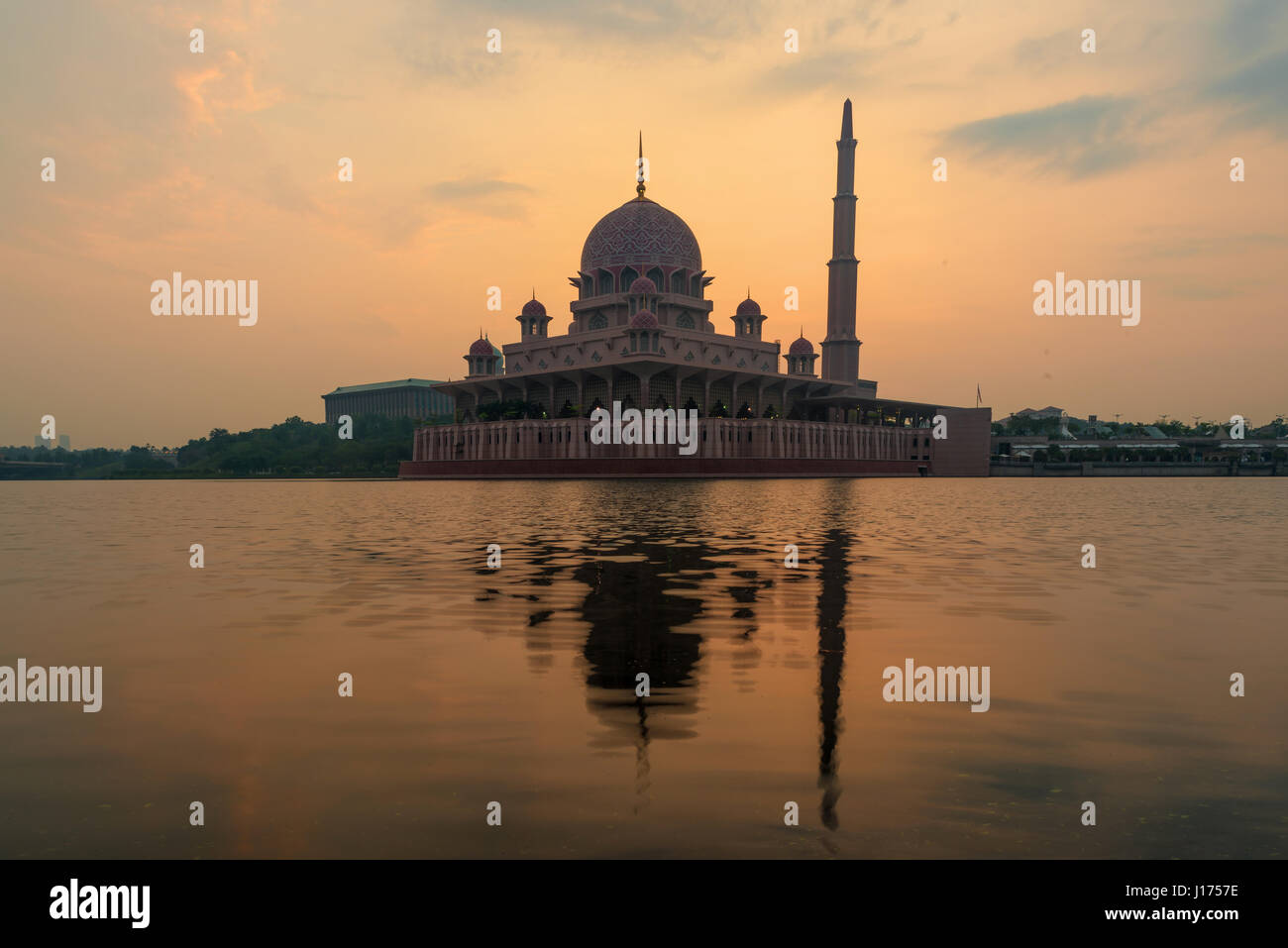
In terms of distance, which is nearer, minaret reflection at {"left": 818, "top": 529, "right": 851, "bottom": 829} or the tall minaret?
minaret reflection at {"left": 818, "top": 529, "right": 851, "bottom": 829}

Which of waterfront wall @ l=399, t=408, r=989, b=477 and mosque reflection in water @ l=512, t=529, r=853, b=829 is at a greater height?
waterfront wall @ l=399, t=408, r=989, b=477

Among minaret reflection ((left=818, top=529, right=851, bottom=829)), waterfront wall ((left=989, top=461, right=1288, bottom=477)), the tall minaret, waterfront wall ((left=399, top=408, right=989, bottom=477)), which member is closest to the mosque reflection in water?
minaret reflection ((left=818, top=529, right=851, bottom=829))

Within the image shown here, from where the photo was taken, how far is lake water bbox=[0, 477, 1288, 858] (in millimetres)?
3996

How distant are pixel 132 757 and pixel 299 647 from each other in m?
3.10

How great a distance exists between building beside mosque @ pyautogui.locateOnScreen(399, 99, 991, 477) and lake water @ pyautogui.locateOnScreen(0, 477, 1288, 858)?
62355mm

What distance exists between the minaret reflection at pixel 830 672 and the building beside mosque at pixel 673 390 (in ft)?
202

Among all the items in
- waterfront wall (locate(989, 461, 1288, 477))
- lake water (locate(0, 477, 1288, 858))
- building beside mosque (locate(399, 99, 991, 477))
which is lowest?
lake water (locate(0, 477, 1288, 858))

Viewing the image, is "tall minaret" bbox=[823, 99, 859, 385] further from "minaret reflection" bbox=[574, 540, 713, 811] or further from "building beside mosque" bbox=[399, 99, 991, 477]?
"minaret reflection" bbox=[574, 540, 713, 811]

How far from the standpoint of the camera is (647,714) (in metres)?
5.86

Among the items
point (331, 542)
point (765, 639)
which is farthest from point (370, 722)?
point (331, 542)

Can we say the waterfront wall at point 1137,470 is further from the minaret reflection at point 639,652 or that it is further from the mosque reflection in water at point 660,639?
the minaret reflection at point 639,652

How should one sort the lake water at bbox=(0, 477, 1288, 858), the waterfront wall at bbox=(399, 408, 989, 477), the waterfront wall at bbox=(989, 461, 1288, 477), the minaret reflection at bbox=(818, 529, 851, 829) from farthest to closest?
the waterfront wall at bbox=(989, 461, 1288, 477) < the waterfront wall at bbox=(399, 408, 989, 477) < the minaret reflection at bbox=(818, 529, 851, 829) < the lake water at bbox=(0, 477, 1288, 858)
